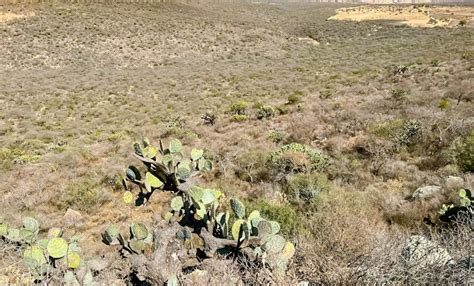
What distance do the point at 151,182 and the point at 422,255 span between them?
2736 mm

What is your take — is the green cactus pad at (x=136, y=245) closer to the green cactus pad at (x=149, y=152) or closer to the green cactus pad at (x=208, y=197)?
the green cactus pad at (x=208, y=197)

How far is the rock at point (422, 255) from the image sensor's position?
10.5 feet

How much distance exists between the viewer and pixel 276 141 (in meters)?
11.1

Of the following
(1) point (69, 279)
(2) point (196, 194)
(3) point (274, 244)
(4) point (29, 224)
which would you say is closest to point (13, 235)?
(4) point (29, 224)

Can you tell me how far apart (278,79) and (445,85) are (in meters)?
13.1

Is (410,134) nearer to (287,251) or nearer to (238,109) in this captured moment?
(287,251)

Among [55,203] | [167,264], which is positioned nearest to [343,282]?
[167,264]

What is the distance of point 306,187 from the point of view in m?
7.12

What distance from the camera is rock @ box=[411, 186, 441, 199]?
6166 millimetres

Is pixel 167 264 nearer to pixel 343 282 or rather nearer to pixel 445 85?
pixel 343 282

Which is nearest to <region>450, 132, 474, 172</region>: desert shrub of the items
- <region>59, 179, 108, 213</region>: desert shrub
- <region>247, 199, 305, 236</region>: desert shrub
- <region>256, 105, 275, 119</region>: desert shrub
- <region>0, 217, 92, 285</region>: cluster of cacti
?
<region>247, 199, 305, 236</region>: desert shrub

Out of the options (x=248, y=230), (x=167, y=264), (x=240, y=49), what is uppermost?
(x=248, y=230)

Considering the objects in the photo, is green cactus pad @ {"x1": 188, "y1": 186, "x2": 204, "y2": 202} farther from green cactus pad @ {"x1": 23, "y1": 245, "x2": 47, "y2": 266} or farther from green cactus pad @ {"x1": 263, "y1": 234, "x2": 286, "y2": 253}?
green cactus pad @ {"x1": 23, "y1": 245, "x2": 47, "y2": 266}

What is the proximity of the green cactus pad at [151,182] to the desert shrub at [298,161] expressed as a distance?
467 centimetres
